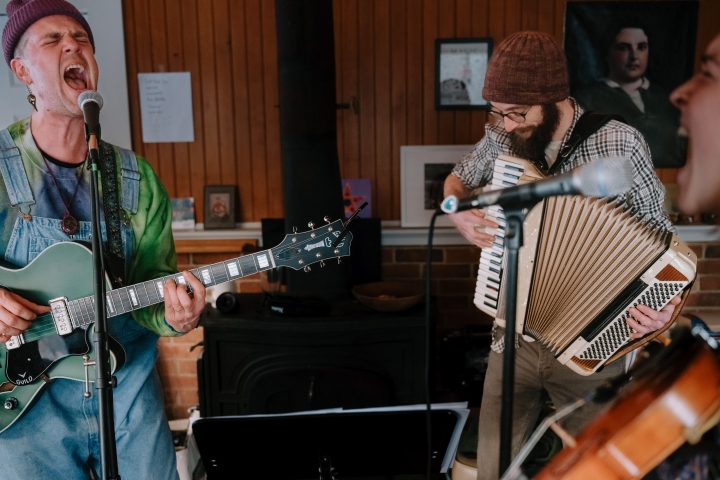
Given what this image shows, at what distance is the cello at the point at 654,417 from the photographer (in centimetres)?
81

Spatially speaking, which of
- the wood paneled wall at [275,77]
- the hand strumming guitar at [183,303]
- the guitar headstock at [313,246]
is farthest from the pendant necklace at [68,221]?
the wood paneled wall at [275,77]

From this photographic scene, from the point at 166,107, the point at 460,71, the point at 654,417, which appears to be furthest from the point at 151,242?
the point at 460,71

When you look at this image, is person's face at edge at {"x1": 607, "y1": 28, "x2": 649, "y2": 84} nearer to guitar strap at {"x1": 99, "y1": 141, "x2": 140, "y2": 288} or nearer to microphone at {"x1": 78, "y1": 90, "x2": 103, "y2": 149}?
guitar strap at {"x1": 99, "y1": 141, "x2": 140, "y2": 288}

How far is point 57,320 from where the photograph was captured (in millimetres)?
1446

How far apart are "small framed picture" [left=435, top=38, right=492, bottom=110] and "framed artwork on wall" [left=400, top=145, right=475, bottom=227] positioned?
21 centimetres

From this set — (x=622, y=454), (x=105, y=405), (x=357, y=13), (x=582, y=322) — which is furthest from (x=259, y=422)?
(x=357, y=13)

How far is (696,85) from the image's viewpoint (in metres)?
0.81

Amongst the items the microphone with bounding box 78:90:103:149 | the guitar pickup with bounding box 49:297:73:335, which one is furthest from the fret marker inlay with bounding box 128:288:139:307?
the microphone with bounding box 78:90:103:149

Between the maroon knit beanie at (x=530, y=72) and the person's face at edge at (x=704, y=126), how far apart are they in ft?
2.70

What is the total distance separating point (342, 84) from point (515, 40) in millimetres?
1207

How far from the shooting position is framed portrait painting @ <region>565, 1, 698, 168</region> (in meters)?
2.65

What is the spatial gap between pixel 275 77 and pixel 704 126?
2209 millimetres

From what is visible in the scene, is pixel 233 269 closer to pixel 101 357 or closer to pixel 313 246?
pixel 313 246

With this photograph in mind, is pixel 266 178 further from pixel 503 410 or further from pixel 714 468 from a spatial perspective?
pixel 714 468
